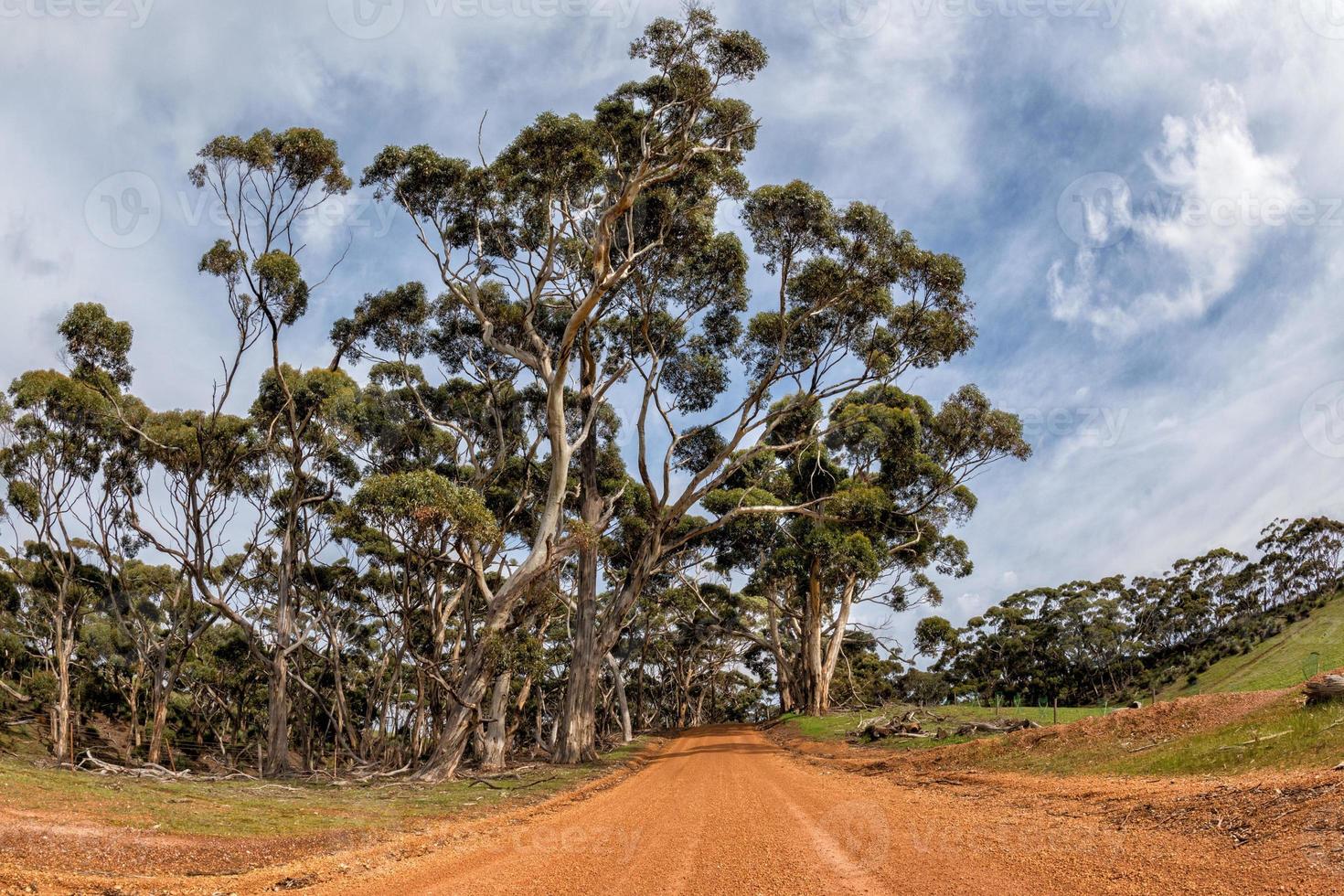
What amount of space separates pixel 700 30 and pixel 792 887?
21627 mm

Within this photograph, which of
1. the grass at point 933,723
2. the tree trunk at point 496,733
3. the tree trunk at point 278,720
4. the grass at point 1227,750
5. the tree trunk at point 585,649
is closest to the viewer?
the grass at point 1227,750

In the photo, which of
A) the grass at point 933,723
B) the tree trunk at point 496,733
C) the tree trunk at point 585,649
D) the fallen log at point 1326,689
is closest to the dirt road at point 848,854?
the fallen log at point 1326,689

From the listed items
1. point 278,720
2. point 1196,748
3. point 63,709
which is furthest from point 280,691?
point 1196,748

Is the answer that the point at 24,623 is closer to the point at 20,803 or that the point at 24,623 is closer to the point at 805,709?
the point at 20,803

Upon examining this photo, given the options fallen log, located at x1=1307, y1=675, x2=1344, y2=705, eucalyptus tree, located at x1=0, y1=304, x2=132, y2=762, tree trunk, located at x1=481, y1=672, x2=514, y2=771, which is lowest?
tree trunk, located at x1=481, y1=672, x2=514, y2=771

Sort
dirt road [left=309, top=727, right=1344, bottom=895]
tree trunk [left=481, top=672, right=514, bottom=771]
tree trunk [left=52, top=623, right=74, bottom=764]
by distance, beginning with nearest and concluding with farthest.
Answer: dirt road [left=309, top=727, right=1344, bottom=895] < tree trunk [left=52, top=623, right=74, bottom=764] < tree trunk [left=481, top=672, right=514, bottom=771]

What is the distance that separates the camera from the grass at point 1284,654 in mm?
41488

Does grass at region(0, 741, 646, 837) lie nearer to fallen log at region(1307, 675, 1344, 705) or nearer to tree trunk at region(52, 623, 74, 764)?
tree trunk at region(52, 623, 74, 764)

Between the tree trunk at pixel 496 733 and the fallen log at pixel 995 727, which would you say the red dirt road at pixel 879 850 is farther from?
the tree trunk at pixel 496 733

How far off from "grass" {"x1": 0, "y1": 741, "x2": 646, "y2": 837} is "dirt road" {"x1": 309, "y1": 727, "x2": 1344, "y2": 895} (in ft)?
7.94

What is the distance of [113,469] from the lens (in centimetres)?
2934

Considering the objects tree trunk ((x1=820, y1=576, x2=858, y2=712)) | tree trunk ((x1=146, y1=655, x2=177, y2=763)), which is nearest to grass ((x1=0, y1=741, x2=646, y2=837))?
tree trunk ((x1=146, y1=655, x2=177, y2=763))

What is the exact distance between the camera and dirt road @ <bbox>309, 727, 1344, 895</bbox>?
19.2ft

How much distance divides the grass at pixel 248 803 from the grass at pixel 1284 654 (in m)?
40.2
